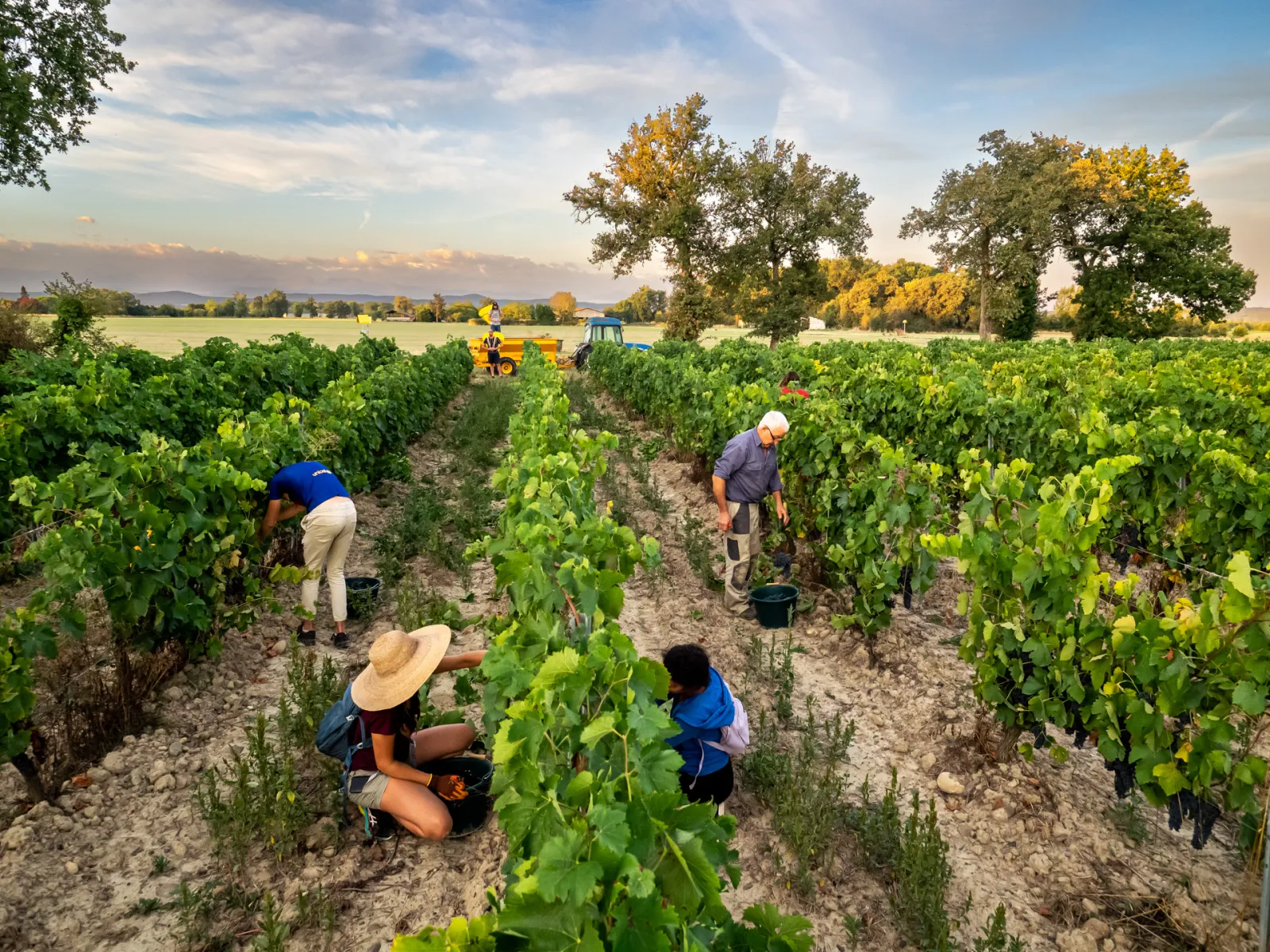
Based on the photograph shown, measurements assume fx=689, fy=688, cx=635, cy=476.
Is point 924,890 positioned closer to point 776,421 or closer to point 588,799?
point 588,799

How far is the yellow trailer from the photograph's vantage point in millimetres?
25328

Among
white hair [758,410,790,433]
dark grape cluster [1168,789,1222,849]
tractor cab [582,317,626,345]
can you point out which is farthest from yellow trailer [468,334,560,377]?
dark grape cluster [1168,789,1222,849]

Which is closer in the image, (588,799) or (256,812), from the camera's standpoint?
(588,799)

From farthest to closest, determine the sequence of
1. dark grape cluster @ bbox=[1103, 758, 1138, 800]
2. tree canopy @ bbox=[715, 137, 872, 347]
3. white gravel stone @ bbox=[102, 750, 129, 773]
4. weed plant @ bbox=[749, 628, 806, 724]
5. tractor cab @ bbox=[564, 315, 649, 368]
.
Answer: tree canopy @ bbox=[715, 137, 872, 347] → tractor cab @ bbox=[564, 315, 649, 368] → weed plant @ bbox=[749, 628, 806, 724] → white gravel stone @ bbox=[102, 750, 129, 773] → dark grape cluster @ bbox=[1103, 758, 1138, 800]

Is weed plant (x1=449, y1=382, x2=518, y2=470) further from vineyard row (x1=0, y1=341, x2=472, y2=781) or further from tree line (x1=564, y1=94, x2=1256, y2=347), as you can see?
tree line (x1=564, y1=94, x2=1256, y2=347)

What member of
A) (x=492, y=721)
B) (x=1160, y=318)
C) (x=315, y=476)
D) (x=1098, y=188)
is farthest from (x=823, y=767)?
(x=1160, y=318)

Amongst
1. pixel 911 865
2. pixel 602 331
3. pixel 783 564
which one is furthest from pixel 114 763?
pixel 602 331

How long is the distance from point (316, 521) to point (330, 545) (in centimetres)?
25

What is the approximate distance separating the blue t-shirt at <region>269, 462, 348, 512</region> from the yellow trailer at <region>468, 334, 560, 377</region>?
66.3 feet

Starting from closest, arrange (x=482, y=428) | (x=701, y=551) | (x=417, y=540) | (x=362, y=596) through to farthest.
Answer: (x=362, y=596), (x=701, y=551), (x=417, y=540), (x=482, y=428)

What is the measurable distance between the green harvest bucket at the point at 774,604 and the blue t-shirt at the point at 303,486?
329cm

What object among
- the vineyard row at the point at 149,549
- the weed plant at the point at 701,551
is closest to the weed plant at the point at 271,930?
the vineyard row at the point at 149,549

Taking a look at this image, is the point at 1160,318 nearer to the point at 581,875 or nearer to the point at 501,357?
the point at 501,357

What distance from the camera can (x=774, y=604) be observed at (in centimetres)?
536
